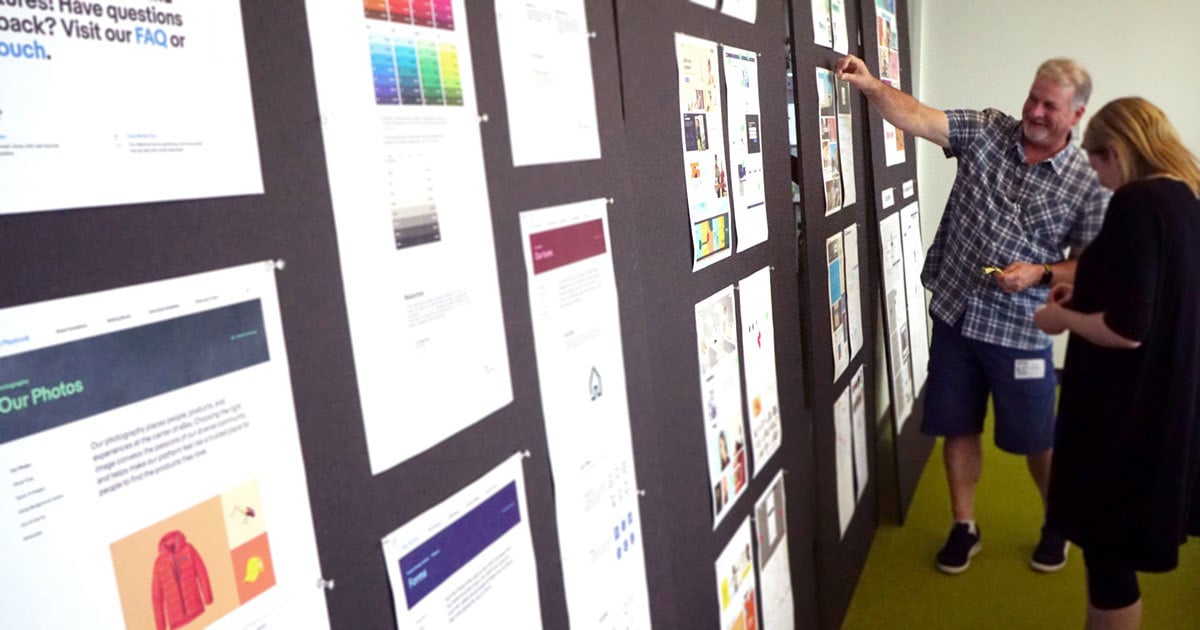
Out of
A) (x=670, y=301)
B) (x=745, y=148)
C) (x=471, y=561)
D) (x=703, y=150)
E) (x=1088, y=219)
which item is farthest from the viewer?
(x=1088, y=219)

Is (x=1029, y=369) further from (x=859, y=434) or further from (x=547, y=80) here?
(x=547, y=80)

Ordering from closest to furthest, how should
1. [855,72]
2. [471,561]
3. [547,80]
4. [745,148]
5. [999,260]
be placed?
[471,561] < [547,80] < [745,148] < [855,72] < [999,260]

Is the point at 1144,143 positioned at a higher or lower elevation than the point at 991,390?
higher

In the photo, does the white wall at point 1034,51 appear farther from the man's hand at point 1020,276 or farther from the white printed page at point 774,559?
the white printed page at point 774,559

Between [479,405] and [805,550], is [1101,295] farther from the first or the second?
[479,405]

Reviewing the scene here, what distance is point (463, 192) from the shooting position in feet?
3.30

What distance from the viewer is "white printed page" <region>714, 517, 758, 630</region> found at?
5.90ft

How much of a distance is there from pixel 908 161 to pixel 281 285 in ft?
9.61

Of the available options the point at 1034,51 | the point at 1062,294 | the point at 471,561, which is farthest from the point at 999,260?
the point at 471,561

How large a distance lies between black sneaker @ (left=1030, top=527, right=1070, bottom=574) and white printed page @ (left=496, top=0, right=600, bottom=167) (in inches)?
103

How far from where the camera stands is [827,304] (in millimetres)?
2566

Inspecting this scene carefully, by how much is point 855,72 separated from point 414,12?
6.37 feet

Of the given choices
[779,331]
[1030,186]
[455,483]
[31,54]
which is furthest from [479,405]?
[1030,186]

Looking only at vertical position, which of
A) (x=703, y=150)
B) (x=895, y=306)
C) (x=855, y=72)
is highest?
(x=855, y=72)
